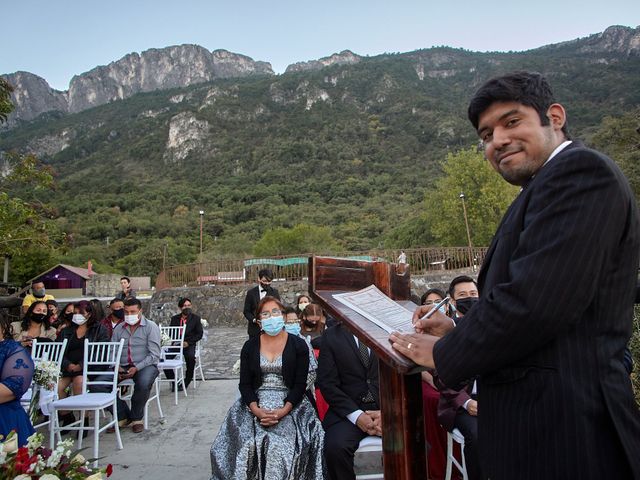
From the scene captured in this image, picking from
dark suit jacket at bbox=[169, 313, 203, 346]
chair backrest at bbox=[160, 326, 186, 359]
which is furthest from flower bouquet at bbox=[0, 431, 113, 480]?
dark suit jacket at bbox=[169, 313, 203, 346]

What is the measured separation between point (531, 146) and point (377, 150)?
9160 cm

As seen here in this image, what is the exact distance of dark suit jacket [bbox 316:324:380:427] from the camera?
3.37 metres

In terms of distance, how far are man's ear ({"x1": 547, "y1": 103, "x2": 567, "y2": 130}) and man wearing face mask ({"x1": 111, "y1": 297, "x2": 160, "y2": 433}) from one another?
545cm

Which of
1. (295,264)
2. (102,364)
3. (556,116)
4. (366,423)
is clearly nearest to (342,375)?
(366,423)

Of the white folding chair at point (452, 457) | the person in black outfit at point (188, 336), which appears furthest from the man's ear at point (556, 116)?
the person in black outfit at point (188, 336)

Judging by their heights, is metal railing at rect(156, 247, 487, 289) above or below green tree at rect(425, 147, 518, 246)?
below

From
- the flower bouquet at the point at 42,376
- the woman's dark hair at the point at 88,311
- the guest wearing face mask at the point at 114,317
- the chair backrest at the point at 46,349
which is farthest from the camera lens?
the guest wearing face mask at the point at 114,317

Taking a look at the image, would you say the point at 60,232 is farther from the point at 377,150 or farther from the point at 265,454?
the point at 377,150

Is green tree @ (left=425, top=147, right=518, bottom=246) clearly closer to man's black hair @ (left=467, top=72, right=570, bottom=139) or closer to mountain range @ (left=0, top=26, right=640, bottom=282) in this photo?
mountain range @ (left=0, top=26, right=640, bottom=282)

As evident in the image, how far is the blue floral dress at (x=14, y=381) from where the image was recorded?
313cm

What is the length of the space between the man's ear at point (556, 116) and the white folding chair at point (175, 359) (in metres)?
6.04

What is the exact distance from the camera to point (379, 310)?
1.60 meters

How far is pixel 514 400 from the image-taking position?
3.74ft

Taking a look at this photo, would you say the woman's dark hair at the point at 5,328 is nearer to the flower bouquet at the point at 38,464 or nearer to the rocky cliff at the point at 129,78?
the flower bouquet at the point at 38,464
